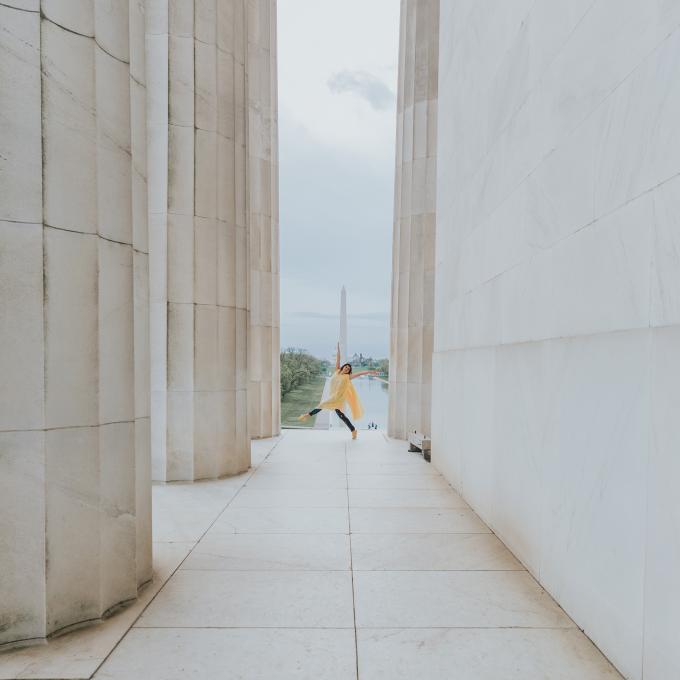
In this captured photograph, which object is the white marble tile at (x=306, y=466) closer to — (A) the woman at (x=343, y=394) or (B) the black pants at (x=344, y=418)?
(B) the black pants at (x=344, y=418)

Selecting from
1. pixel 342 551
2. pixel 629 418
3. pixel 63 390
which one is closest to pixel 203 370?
pixel 342 551

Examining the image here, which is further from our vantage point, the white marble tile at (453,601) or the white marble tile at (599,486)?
the white marble tile at (453,601)

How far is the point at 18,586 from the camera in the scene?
4.21 meters

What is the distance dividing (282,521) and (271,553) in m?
1.22

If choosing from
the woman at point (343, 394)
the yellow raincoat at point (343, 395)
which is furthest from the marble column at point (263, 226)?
the yellow raincoat at point (343, 395)

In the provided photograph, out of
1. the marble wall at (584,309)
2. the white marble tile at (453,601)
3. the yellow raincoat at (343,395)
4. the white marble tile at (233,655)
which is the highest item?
the marble wall at (584,309)

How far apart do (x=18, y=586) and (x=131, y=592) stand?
1.02 m

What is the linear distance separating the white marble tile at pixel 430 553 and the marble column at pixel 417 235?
27.1 ft

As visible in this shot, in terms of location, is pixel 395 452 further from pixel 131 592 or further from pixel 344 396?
pixel 131 592

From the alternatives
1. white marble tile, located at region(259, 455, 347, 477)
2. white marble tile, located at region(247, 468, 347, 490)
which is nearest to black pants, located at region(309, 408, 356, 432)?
white marble tile, located at region(259, 455, 347, 477)

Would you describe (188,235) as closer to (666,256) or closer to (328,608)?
(328,608)

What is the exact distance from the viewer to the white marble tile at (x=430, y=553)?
19.2ft

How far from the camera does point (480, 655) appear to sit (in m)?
4.12

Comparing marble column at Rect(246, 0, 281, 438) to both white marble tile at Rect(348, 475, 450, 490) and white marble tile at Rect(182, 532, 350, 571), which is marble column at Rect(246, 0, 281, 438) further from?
white marble tile at Rect(182, 532, 350, 571)
